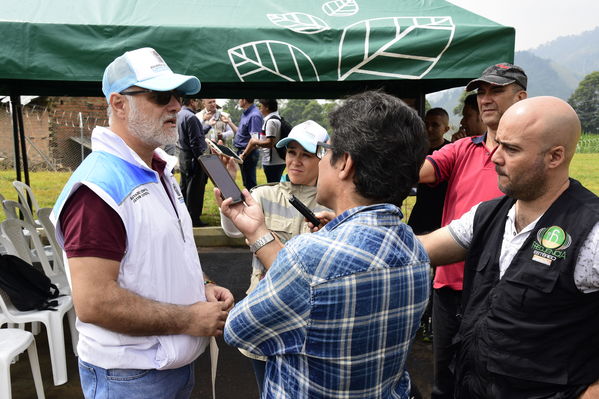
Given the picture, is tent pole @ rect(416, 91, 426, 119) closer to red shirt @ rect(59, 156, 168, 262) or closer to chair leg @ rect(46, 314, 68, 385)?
red shirt @ rect(59, 156, 168, 262)

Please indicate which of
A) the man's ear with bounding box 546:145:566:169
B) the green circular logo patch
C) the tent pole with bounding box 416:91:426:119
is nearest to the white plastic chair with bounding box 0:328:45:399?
the green circular logo patch

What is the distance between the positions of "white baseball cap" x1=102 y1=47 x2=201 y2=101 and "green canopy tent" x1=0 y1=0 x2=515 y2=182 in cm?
130

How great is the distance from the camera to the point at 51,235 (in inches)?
151

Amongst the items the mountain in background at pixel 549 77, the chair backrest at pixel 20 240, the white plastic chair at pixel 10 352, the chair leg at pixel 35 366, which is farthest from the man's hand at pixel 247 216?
the mountain in background at pixel 549 77

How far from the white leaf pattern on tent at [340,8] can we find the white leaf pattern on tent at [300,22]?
0.55 feet

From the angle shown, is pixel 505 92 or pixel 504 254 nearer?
pixel 504 254

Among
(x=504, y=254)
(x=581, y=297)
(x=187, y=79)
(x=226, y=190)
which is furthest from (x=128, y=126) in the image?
(x=581, y=297)

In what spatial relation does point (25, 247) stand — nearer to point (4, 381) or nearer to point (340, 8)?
point (4, 381)

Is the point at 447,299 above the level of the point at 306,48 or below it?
below

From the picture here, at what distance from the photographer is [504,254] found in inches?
61.9

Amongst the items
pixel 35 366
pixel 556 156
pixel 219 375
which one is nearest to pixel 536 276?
pixel 556 156

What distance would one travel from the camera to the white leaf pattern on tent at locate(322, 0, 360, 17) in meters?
3.08

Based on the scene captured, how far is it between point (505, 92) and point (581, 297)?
1.37m

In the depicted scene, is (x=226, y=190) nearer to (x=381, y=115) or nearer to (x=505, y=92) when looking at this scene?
(x=381, y=115)
